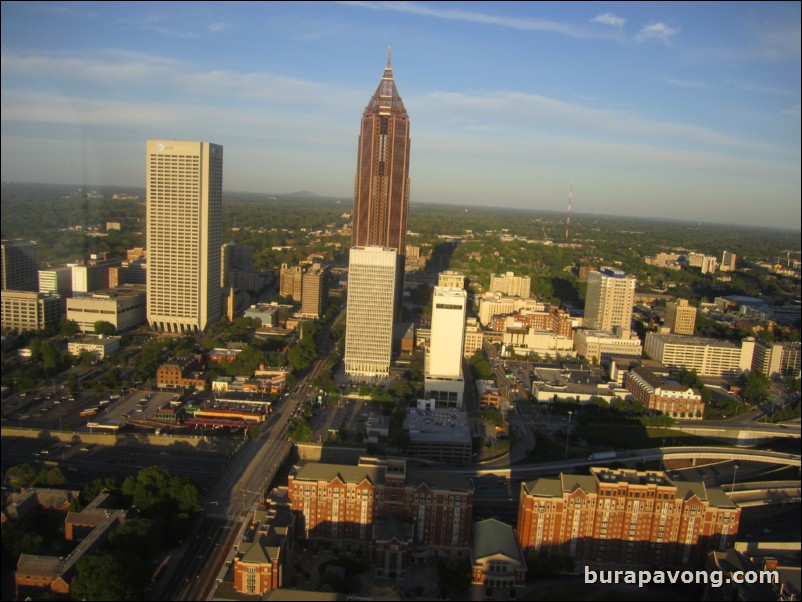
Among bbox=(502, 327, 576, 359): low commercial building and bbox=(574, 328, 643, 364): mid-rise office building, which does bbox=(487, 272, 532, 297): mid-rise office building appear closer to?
bbox=(502, 327, 576, 359): low commercial building

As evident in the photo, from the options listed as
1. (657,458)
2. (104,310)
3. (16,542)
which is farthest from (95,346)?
(657,458)

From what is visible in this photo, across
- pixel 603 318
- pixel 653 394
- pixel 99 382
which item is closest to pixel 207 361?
pixel 99 382

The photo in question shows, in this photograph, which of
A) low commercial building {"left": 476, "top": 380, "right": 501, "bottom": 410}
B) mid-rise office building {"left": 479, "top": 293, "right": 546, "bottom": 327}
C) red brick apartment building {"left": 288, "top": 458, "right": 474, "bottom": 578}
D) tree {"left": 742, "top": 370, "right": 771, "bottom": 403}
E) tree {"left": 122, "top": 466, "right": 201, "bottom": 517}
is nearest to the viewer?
red brick apartment building {"left": 288, "top": 458, "right": 474, "bottom": 578}

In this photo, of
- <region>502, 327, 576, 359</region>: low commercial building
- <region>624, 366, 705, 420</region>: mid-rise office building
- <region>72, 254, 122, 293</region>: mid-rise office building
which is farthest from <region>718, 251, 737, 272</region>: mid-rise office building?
<region>72, 254, 122, 293</region>: mid-rise office building

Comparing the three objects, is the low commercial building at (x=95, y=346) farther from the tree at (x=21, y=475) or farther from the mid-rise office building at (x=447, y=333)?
the mid-rise office building at (x=447, y=333)

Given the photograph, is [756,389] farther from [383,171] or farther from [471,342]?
[383,171]

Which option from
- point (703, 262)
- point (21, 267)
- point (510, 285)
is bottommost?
point (510, 285)

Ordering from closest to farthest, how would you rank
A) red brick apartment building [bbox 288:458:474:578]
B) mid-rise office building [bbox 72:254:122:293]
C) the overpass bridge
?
1. red brick apartment building [bbox 288:458:474:578]
2. the overpass bridge
3. mid-rise office building [bbox 72:254:122:293]
